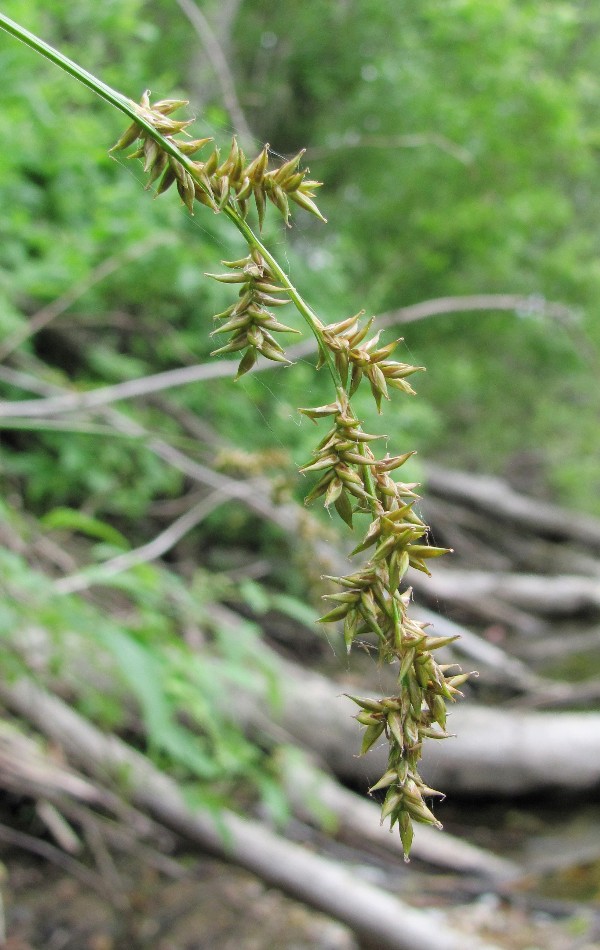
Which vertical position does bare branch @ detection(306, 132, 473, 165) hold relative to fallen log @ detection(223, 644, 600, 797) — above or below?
above

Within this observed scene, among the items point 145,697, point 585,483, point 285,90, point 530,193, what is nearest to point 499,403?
point 585,483

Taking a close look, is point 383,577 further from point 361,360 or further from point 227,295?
point 227,295

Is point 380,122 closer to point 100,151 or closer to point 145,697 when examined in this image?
point 100,151

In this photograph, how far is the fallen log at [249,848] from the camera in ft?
7.43

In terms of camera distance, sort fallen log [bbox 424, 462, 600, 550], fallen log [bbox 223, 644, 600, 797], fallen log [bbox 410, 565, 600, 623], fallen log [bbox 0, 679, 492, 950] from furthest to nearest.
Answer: fallen log [bbox 424, 462, 600, 550], fallen log [bbox 410, 565, 600, 623], fallen log [bbox 223, 644, 600, 797], fallen log [bbox 0, 679, 492, 950]

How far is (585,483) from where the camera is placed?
33.1 feet

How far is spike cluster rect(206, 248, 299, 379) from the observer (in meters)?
0.41

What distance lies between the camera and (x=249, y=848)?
241cm

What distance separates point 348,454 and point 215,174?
0.15 metres

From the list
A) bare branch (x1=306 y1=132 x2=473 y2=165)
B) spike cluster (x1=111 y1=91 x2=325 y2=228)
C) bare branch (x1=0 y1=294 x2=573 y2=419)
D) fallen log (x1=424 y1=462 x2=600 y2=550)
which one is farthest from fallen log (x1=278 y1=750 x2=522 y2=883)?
fallen log (x1=424 y1=462 x2=600 y2=550)

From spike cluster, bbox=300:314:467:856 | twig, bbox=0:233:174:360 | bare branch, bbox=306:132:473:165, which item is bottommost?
spike cluster, bbox=300:314:467:856

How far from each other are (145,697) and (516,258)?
24.1ft

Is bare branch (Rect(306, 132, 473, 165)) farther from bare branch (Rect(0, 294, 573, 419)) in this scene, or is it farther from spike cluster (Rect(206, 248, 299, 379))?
spike cluster (Rect(206, 248, 299, 379))

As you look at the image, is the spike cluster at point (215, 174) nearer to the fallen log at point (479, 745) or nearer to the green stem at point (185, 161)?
the green stem at point (185, 161)
